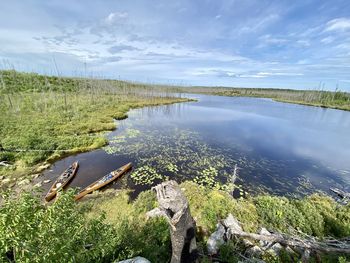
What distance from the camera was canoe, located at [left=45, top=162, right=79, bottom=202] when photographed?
1102 centimetres

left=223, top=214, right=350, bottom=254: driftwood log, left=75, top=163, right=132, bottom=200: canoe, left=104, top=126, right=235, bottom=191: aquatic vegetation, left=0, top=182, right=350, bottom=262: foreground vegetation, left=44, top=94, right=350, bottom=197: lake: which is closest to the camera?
left=0, top=182, right=350, bottom=262: foreground vegetation

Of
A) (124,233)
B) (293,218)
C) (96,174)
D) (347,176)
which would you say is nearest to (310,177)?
(347,176)

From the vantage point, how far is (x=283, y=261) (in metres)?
5.19

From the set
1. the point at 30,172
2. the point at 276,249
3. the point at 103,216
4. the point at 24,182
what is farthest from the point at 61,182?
the point at 276,249

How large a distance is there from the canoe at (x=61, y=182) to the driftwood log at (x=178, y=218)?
1026 cm

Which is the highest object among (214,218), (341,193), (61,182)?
(214,218)

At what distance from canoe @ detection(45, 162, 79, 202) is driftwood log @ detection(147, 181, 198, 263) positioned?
10.3m

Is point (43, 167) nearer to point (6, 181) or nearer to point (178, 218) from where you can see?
point (6, 181)

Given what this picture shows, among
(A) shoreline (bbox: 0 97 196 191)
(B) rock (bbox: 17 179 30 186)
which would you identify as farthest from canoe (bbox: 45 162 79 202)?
(B) rock (bbox: 17 179 30 186)

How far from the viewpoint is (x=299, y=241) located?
203 inches

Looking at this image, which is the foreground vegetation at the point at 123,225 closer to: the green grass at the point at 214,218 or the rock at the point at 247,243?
the green grass at the point at 214,218

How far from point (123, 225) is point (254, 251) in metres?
4.23

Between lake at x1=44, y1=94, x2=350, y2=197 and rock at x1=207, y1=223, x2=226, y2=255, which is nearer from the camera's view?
rock at x1=207, y1=223, x2=226, y2=255

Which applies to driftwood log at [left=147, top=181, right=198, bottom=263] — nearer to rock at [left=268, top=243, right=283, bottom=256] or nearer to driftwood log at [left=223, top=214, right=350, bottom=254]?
driftwood log at [left=223, top=214, right=350, bottom=254]
